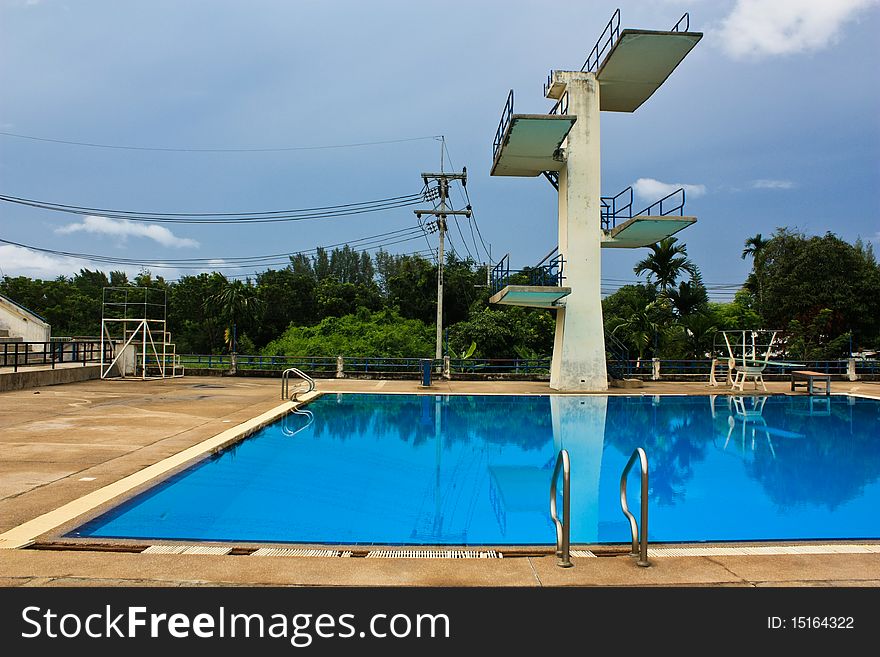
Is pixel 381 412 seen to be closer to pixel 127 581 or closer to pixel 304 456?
pixel 304 456

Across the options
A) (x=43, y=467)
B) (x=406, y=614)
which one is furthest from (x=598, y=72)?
(x=406, y=614)

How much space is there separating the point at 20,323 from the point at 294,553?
3038cm

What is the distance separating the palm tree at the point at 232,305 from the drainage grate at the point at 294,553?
122 feet

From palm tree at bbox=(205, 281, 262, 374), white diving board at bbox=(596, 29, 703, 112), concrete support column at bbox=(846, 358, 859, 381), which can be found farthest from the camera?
palm tree at bbox=(205, 281, 262, 374)

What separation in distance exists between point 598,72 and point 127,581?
2028 cm

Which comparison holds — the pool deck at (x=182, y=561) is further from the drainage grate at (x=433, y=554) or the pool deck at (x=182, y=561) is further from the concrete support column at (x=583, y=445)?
the concrete support column at (x=583, y=445)

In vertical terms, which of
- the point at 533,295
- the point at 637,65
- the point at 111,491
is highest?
the point at 637,65

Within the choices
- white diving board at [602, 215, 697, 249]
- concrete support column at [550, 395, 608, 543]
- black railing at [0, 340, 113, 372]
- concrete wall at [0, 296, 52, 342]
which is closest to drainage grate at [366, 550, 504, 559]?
concrete support column at [550, 395, 608, 543]

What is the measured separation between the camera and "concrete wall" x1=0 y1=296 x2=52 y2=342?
29281 mm

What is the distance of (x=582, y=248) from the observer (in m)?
21.2

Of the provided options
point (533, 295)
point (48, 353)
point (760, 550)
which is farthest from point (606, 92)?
point (48, 353)

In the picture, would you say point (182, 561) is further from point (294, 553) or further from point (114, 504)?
point (114, 504)

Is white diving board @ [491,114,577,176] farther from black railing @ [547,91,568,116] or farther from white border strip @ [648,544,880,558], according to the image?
white border strip @ [648,544,880,558]

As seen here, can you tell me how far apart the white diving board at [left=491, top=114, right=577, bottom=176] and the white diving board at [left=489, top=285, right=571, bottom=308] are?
4359 millimetres
